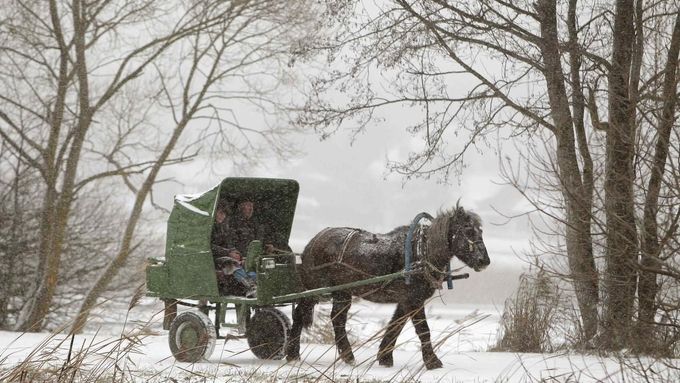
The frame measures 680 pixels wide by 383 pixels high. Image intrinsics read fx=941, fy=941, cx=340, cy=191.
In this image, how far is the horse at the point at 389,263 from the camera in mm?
9180

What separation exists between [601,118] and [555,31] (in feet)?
5.35

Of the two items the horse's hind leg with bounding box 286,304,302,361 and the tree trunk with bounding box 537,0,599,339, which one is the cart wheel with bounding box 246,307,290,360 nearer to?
the horse's hind leg with bounding box 286,304,302,361

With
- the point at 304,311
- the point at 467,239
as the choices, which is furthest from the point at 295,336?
the point at 467,239

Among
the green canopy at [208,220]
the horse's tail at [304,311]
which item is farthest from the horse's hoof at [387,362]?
the green canopy at [208,220]

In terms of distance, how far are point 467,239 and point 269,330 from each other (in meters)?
2.73

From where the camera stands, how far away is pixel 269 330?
34.7 feet

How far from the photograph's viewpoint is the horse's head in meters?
9.02

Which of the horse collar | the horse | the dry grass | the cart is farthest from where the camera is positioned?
the dry grass

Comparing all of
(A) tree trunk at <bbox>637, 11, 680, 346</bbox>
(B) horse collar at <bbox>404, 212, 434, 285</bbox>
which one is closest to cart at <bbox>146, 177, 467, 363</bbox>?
(B) horse collar at <bbox>404, 212, 434, 285</bbox>

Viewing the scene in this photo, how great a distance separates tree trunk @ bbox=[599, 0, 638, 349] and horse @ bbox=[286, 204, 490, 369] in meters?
1.28

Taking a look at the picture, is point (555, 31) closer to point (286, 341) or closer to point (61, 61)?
point (286, 341)

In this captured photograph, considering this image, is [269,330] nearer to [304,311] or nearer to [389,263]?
[304,311]

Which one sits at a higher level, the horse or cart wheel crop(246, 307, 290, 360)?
the horse

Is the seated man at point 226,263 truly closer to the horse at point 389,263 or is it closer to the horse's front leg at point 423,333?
the horse at point 389,263
